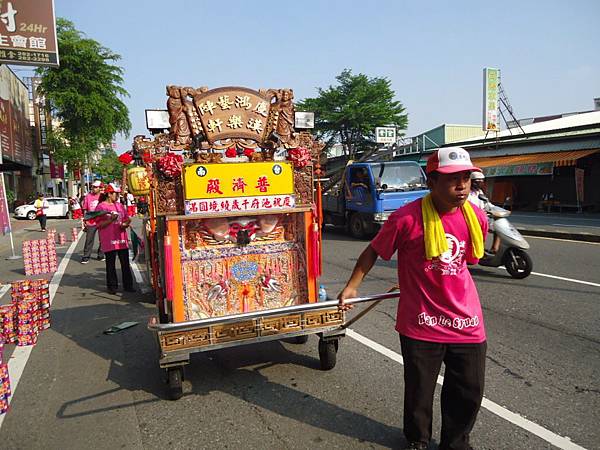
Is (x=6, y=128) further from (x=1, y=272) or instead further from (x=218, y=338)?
(x=218, y=338)

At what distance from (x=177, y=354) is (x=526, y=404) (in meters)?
2.63

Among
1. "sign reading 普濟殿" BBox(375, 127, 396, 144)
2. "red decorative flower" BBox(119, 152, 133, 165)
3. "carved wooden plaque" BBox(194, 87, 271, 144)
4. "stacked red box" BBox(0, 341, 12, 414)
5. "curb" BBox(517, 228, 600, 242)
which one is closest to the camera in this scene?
"stacked red box" BBox(0, 341, 12, 414)

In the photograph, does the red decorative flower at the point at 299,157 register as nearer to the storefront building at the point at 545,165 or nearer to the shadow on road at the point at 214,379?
the shadow on road at the point at 214,379

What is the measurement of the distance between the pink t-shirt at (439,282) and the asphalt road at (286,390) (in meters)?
0.87

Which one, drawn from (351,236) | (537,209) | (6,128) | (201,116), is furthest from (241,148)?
(6,128)

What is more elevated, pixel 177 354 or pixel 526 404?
pixel 177 354

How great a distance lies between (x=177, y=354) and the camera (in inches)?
134

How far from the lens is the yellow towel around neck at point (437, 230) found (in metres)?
2.39

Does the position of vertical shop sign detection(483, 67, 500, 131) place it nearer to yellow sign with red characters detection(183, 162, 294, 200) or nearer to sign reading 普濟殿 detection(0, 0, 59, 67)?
sign reading 普濟殿 detection(0, 0, 59, 67)

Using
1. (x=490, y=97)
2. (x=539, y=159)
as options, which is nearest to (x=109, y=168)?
(x=490, y=97)

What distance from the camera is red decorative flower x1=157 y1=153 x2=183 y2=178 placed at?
371 centimetres

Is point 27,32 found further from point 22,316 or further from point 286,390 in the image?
point 286,390

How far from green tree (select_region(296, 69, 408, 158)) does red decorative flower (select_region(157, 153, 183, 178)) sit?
2732cm

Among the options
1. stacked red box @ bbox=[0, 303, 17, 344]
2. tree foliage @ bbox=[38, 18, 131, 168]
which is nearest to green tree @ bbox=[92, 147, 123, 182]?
tree foliage @ bbox=[38, 18, 131, 168]
